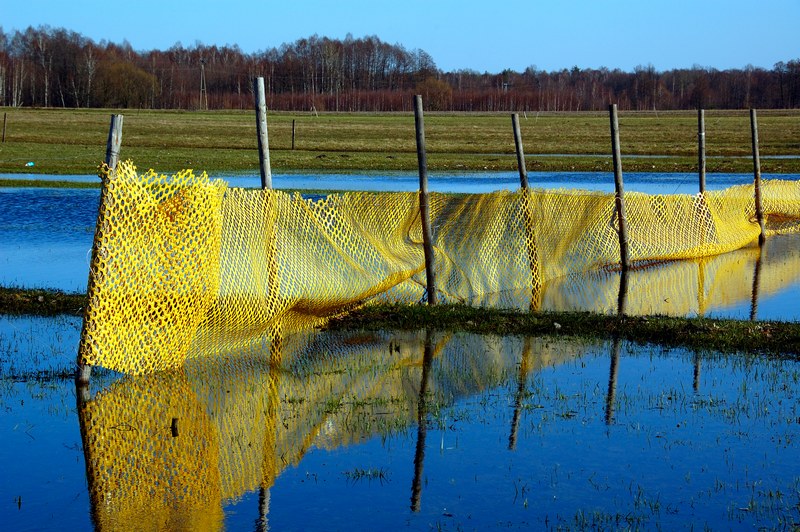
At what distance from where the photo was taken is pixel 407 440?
25.8ft

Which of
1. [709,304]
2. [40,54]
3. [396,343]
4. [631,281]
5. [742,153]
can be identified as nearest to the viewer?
[396,343]

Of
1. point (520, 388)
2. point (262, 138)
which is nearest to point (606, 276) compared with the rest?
point (262, 138)

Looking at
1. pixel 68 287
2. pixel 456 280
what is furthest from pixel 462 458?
pixel 68 287

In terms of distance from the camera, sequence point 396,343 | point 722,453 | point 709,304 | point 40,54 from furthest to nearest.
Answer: point 40,54, point 709,304, point 396,343, point 722,453

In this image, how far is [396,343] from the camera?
37.0ft

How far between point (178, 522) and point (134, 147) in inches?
2005

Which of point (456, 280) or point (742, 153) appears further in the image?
point (742, 153)

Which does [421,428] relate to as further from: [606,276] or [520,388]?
[606,276]

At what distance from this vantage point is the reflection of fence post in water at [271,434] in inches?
258

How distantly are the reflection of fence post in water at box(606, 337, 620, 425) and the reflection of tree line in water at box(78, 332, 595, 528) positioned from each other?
33 centimetres

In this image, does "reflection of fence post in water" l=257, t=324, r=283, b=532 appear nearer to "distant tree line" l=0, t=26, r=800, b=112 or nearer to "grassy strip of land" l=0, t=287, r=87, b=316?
"grassy strip of land" l=0, t=287, r=87, b=316

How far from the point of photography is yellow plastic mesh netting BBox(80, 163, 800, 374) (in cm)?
927

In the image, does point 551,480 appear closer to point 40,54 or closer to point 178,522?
point 178,522

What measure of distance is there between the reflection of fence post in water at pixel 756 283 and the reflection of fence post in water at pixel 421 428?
175 inches
